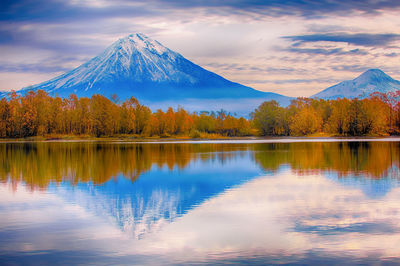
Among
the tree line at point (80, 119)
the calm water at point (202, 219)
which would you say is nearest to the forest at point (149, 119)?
the tree line at point (80, 119)

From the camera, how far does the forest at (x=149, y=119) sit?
100562 mm

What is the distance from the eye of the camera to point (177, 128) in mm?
117625

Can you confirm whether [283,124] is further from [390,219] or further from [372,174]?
[390,219]

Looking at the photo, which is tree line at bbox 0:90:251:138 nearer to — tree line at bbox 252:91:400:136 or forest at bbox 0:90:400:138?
forest at bbox 0:90:400:138

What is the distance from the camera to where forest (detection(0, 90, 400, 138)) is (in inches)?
3959

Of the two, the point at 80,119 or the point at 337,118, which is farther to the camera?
the point at 337,118

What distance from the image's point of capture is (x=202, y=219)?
42.1 feet

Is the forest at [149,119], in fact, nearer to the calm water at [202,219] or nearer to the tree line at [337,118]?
the tree line at [337,118]

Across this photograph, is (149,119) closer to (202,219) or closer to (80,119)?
(80,119)

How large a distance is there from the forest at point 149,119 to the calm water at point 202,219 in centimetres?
8266

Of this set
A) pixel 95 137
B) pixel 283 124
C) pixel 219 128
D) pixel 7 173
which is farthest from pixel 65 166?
pixel 219 128

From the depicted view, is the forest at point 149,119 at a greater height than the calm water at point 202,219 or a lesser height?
greater

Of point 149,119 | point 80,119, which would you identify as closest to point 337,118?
point 149,119

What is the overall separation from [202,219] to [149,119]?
327 ft
